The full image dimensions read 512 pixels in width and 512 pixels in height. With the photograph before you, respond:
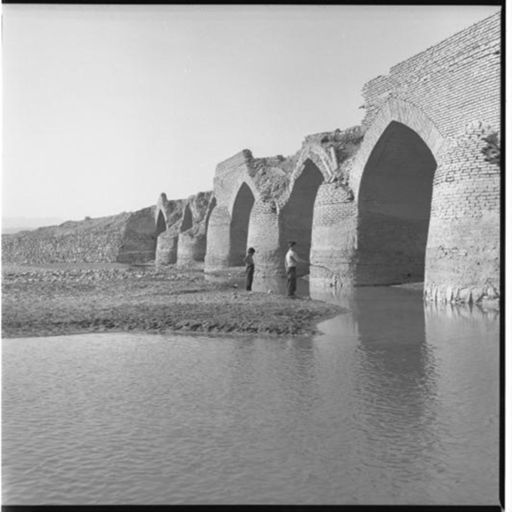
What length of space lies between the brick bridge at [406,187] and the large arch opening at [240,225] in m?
0.08

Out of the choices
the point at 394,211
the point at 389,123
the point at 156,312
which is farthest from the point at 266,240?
the point at 156,312

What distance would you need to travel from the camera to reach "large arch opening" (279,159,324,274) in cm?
1798

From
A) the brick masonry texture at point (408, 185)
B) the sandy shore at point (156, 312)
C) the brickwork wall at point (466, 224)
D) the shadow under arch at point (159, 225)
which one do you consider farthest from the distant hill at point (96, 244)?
the brickwork wall at point (466, 224)

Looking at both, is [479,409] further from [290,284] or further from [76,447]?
[290,284]

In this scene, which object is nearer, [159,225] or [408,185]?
[408,185]

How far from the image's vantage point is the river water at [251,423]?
256 cm

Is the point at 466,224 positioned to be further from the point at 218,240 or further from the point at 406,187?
the point at 218,240

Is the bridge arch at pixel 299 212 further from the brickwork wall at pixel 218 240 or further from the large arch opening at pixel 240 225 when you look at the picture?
the brickwork wall at pixel 218 240

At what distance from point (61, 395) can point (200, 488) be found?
1711 mm

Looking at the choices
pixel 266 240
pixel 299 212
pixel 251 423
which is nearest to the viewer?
pixel 251 423

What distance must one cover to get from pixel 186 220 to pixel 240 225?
38.5ft

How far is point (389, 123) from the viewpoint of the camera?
12.9m

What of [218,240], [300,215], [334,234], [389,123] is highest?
[389,123]

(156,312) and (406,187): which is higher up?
(406,187)
